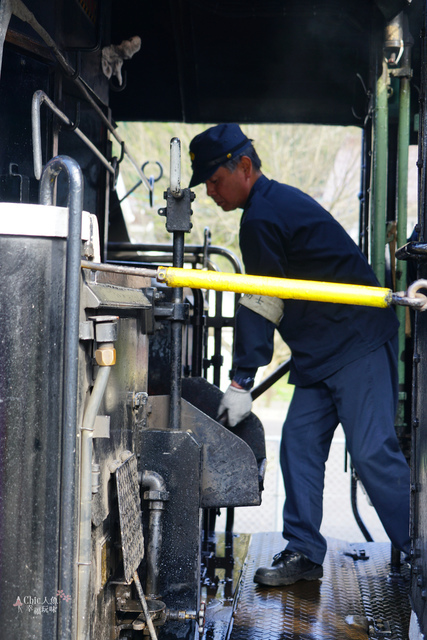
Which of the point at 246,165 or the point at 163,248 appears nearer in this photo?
the point at 246,165

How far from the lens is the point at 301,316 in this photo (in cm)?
265

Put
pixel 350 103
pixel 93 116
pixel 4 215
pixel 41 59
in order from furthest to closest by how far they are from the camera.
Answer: pixel 350 103
pixel 93 116
pixel 41 59
pixel 4 215

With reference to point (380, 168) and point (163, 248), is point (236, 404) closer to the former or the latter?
point (380, 168)

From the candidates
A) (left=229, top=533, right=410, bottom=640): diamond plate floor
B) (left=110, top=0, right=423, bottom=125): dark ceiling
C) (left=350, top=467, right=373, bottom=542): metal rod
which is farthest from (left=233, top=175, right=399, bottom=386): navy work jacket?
(left=110, top=0, right=423, bottom=125): dark ceiling

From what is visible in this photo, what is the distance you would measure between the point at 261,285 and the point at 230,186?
55.7 inches

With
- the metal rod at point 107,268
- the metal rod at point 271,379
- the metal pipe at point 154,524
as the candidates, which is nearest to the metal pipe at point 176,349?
the metal pipe at point 154,524

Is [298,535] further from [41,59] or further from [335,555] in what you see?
[41,59]

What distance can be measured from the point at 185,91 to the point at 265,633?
110 inches

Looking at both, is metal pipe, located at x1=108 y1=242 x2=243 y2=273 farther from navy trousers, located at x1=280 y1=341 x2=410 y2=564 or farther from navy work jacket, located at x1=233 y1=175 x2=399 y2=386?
navy trousers, located at x1=280 y1=341 x2=410 y2=564

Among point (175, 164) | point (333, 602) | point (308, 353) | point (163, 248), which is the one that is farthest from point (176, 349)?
point (163, 248)

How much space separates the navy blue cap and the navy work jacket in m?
0.17

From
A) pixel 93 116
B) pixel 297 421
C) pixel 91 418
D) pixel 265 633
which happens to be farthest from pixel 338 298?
pixel 93 116

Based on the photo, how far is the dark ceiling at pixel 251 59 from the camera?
3096mm

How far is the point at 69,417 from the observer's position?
3.90 feet
